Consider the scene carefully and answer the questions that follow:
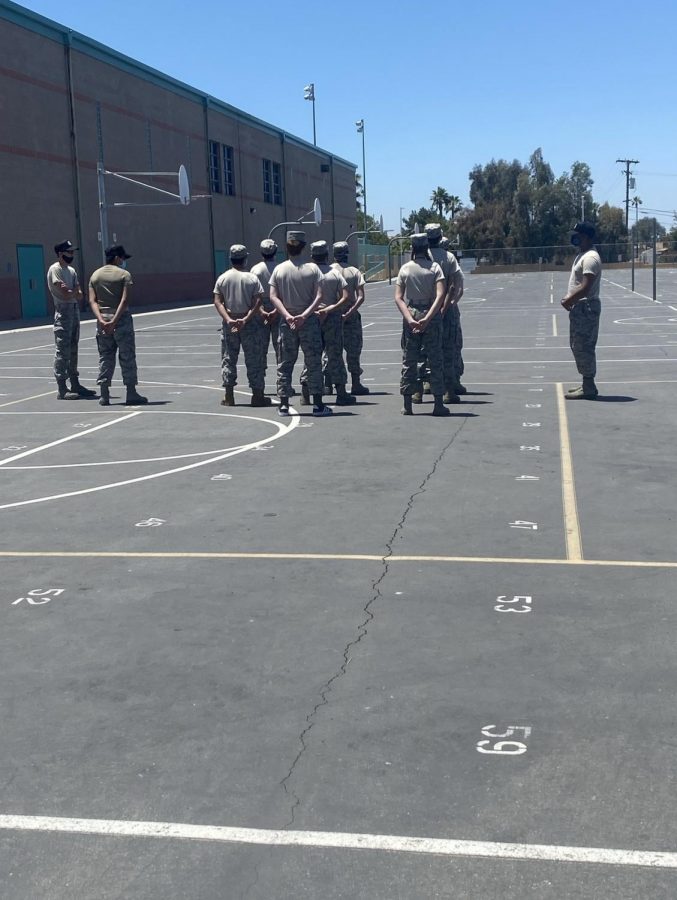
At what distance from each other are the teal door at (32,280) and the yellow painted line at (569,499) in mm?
33271

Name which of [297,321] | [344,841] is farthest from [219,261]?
[344,841]

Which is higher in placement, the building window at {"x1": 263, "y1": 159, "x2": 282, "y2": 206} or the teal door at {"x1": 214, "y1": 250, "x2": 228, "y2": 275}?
the building window at {"x1": 263, "y1": 159, "x2": 282, "y2": 206}

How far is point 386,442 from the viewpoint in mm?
10742

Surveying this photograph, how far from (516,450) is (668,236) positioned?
5575 inches

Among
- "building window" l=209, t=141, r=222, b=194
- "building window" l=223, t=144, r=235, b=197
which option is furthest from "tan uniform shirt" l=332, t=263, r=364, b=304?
"building window" l=223, t=144, r=235, b=197

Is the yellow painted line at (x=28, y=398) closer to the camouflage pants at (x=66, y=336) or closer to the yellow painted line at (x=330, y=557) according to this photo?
the camouflage pants at (x=66, y=336)

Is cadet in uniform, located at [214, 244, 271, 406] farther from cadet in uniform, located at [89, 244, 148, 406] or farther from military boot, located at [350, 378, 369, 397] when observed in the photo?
military boot, located at [350, 378, 369, 397]

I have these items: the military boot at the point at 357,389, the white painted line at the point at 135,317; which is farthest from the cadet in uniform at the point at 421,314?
the white painted line at the point at 135,317

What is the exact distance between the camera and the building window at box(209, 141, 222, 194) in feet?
201

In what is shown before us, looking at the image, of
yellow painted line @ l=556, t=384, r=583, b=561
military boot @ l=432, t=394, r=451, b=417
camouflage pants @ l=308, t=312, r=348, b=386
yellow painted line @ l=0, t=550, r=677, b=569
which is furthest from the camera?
camouflage pants @ l=308, t=312, r=348, b=386

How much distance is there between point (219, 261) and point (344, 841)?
2395 inches

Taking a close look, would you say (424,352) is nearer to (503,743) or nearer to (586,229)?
(586,229)

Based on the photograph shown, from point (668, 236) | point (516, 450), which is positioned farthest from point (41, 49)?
point (668, 236)

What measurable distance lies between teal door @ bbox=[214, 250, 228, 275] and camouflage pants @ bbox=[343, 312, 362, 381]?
4830cm
